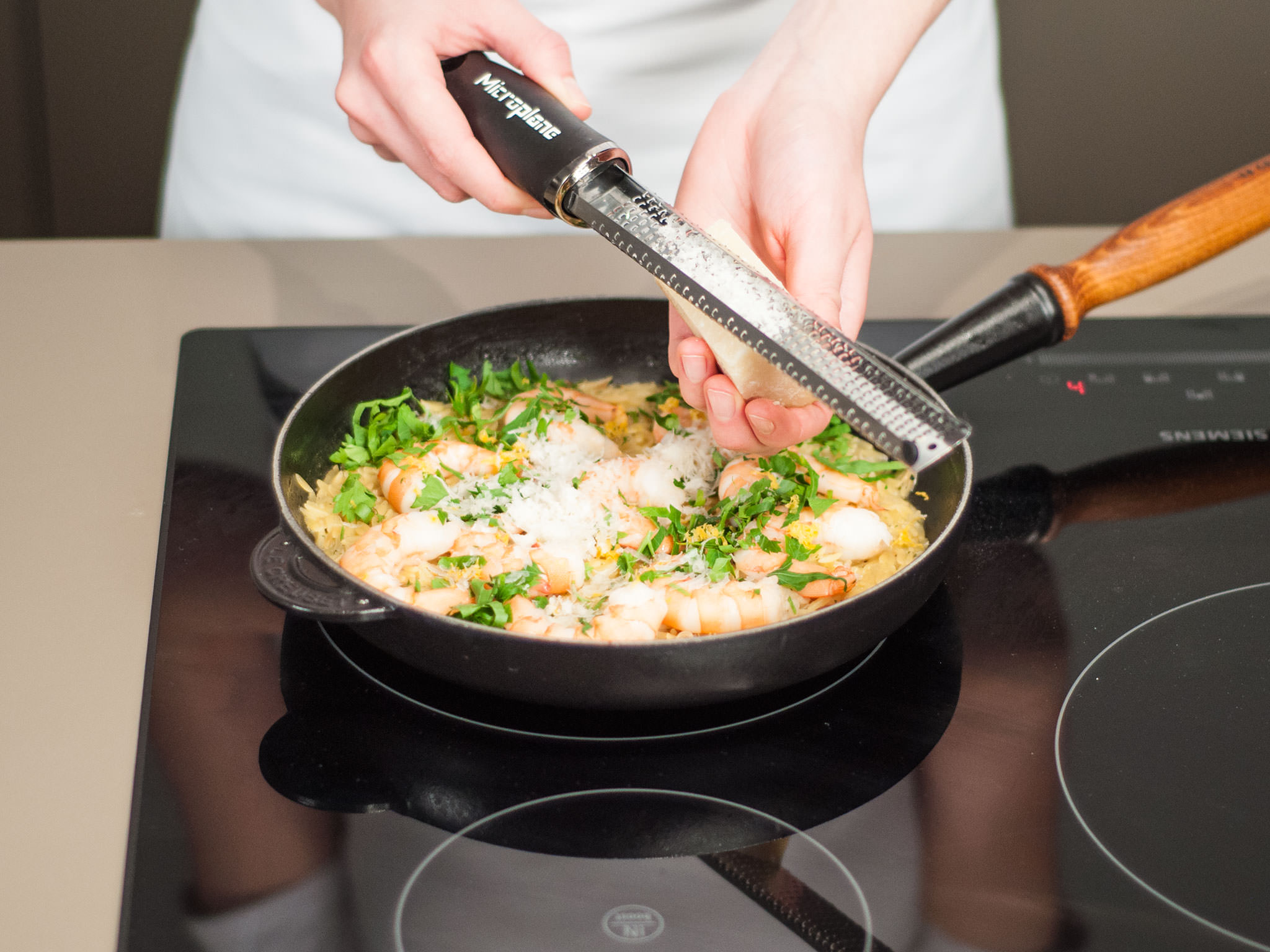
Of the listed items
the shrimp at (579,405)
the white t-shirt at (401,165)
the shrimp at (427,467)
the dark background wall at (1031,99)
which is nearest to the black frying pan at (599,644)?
the shrimp at (427,467)

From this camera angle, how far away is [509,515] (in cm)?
100

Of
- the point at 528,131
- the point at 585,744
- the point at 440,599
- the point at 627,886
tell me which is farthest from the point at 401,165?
the point at 627,886

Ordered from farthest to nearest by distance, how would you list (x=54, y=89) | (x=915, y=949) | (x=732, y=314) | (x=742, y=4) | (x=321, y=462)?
(x=54, y=89), (x=742, y=4), (x=321, y=462), (x=732, y=314), (x=915, y=949)

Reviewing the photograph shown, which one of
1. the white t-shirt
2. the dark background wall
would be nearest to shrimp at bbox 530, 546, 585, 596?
the white t-shirt

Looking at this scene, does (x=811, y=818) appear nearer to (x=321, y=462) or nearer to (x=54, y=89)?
(x=321, y=462)

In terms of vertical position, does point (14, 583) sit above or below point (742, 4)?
below

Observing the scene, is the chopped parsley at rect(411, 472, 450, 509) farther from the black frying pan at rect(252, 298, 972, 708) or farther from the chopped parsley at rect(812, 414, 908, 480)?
the chopped parsley at rect(812, 414, 908, 480)

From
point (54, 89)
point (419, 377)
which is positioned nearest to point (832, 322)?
point (419, 377)

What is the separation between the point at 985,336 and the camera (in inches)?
44.9

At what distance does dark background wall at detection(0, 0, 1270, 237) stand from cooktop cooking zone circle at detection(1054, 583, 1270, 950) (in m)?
2.05

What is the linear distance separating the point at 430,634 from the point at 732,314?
1.03 ft

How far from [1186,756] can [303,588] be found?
65 cm

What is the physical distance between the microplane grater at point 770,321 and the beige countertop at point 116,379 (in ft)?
1.73

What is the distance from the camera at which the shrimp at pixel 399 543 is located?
0.91m
